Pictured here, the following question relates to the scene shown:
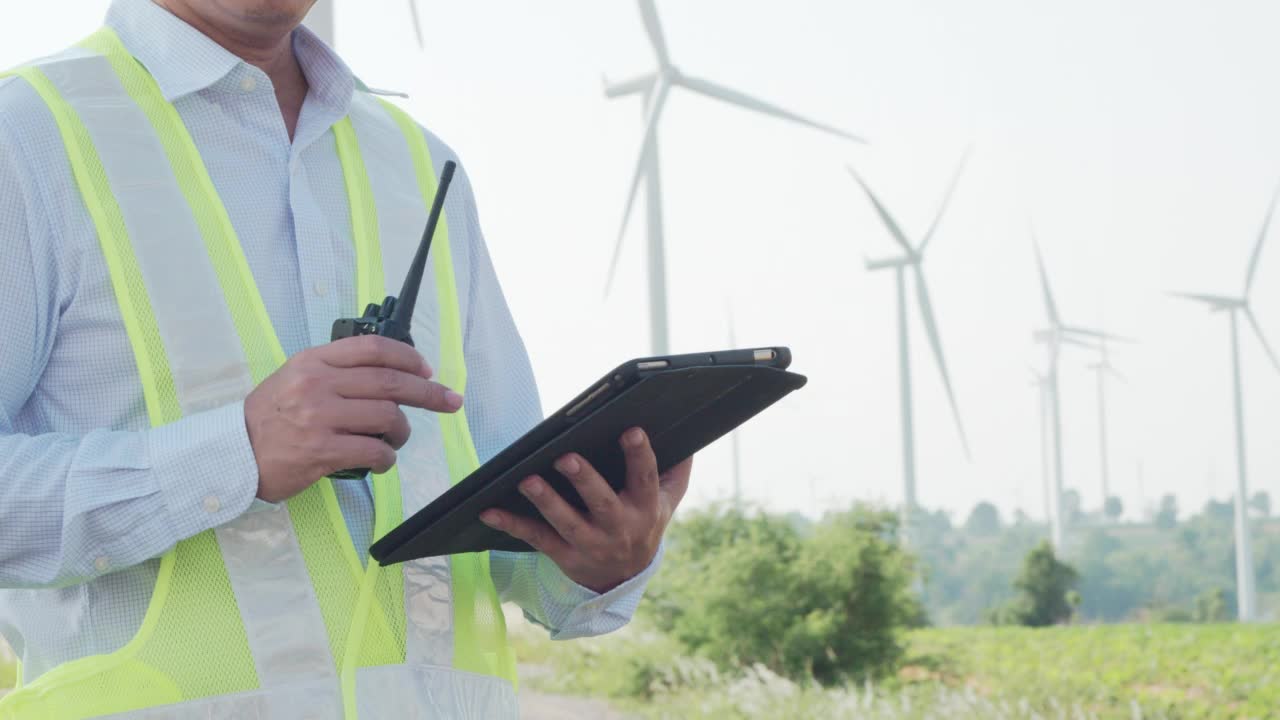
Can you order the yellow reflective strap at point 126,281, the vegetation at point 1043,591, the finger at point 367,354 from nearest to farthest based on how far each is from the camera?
the finger at point 367,354 < the yellow reflective strap at point 126,281 < the vegetation at point 1043,591

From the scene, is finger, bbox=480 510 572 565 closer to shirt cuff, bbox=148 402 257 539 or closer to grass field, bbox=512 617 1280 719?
shirt cuff, bbox=148 402 257 539

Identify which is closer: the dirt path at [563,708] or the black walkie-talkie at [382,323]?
the black walkie-talkie at [382,323]

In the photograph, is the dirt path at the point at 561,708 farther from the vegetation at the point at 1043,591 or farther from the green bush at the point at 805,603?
the vegetation at the point at 1043,591

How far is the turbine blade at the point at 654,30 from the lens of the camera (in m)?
17.3

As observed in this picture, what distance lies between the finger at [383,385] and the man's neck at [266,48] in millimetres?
560

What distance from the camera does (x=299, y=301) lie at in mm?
1708

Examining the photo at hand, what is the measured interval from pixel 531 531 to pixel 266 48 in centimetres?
74

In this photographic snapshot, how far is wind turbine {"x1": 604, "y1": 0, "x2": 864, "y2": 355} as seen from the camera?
15.9m

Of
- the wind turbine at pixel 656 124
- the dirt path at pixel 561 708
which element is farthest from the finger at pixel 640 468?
the wind turbine at pixel 656 124

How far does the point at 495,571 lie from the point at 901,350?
23003 millimetres

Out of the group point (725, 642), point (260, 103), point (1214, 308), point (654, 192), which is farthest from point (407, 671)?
point (1214, 308)

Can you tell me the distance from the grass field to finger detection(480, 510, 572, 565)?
319 inches

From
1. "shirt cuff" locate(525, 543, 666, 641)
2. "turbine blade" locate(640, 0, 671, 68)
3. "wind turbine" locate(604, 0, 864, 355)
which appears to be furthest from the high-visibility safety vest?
Answer: "turbine blade" locate(640, 0, 671, 68)

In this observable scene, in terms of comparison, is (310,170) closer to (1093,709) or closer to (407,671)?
(407,671)
